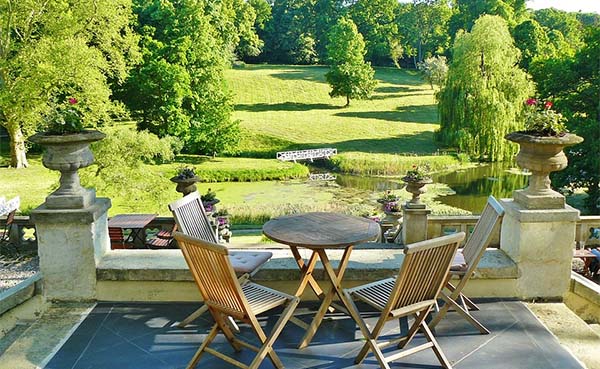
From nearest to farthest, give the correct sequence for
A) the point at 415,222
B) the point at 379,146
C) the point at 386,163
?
the point at 415,222 < the point at 386,163 < the point at 379,146

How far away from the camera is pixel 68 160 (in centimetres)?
409

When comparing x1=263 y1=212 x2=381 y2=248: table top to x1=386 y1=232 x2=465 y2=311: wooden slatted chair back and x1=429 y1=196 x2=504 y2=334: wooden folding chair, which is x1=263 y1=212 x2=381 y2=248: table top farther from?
x1=429 y1=196 x2=504 y2=334: wooden folding chair

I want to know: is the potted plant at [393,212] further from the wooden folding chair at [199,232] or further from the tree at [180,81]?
the tree at [180,81]

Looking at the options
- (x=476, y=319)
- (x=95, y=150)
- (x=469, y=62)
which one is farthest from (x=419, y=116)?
(x=476, y=319)

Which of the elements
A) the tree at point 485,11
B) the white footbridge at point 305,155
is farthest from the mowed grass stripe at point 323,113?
the tree at point 485,11

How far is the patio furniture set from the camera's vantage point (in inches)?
119

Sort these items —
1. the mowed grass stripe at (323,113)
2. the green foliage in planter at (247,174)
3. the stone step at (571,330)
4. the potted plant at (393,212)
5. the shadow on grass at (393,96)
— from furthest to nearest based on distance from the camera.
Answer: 1. the shadow on grass at (393,96)
2. the mowed grass stripe at (323,113)
3. the green foliage in planter at (247,174)
4. the potted plant at (393,212)
5. the stone step at (571,330)

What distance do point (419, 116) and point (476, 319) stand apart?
38.5 metres

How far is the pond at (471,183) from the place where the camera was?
2142 cm

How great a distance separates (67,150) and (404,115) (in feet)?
127

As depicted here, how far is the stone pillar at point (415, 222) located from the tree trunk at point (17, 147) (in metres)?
17.2

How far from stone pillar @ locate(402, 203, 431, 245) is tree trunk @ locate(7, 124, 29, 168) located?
56.5 ft

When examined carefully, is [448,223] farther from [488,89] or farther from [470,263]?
[488,89]

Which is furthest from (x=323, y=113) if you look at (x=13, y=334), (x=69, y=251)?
(x=13, y=334)
